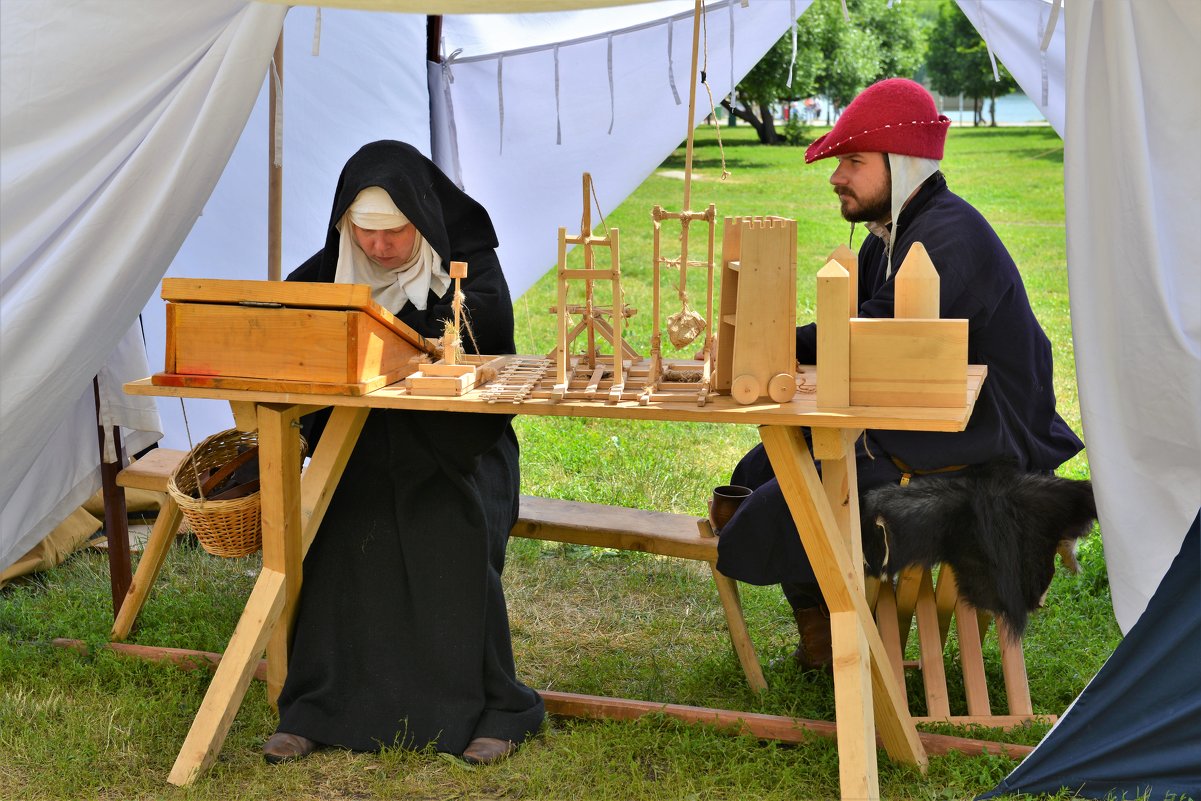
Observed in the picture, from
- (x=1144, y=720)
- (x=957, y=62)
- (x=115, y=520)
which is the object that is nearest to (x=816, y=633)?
(x=1144, y=720)

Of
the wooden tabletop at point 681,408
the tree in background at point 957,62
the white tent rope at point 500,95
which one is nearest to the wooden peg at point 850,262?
the wooden tabletop at point 681,408

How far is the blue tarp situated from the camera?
258 centimetres

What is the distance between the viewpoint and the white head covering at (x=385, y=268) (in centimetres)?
309

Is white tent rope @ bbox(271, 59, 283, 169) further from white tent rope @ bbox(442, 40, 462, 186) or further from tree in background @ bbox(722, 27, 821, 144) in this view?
tree in background @ bbox(722, 27, 821, 144)

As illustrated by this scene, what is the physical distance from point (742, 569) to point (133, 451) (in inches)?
82.2

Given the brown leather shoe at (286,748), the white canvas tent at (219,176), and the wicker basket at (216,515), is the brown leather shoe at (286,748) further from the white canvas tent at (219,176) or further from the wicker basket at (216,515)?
the white canvas tent at (219,176)

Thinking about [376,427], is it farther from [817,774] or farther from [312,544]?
[817,774]

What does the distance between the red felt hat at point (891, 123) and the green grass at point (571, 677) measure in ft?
4.82

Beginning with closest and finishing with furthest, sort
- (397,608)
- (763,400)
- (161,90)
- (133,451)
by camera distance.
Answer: (763,400) → (161,90) → (397,608) → (133,451)

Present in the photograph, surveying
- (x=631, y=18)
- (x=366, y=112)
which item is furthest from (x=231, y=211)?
(x=631, y=18)

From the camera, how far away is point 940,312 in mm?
3037

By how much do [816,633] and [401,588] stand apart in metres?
1.17

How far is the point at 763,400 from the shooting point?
2516 millimetres

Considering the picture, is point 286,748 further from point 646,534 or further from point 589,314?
point 589,314
